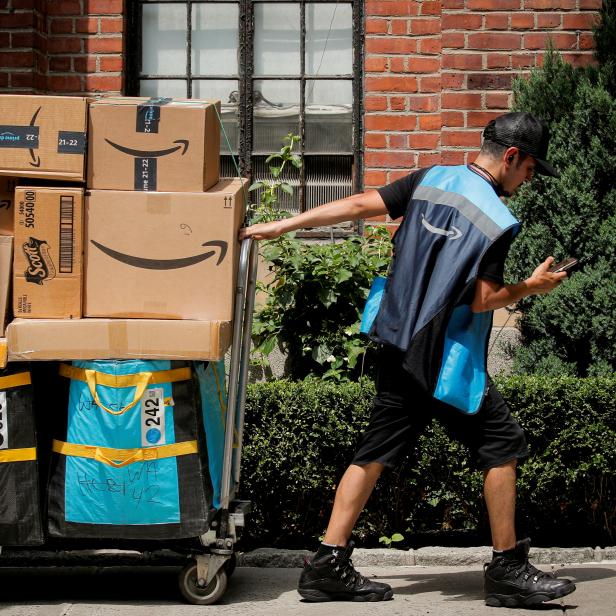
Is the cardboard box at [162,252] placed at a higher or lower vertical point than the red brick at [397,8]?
lower

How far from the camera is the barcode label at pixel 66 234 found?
4.30m

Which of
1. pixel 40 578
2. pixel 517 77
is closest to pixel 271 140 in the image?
pixel 517 77

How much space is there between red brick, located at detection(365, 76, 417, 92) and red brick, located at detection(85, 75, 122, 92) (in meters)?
1.59

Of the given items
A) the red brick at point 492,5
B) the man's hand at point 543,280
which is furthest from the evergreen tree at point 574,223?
the man's hand at point 543,280

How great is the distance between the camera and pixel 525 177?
454cm

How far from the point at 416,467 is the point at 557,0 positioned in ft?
10.2

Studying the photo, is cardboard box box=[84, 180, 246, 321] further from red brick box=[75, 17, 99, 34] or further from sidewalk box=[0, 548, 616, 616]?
red brick box=[75, 17, 99, 34]

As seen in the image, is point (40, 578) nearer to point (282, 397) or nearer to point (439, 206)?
point (282, 397)

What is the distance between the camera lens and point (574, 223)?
6.18 metres

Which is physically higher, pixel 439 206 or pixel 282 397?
pixel 439 206

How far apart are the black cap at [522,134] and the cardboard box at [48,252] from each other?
168cm

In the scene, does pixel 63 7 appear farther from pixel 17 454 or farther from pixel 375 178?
pixel 17 454

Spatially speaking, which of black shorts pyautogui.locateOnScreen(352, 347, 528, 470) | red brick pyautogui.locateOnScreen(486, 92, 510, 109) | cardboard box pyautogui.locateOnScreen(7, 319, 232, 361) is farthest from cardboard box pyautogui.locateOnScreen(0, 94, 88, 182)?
red brick pyautogui.locateOnScreen(486, 92, 510, 109)

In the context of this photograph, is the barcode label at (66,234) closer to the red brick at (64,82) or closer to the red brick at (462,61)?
the red brick at (64,82)
